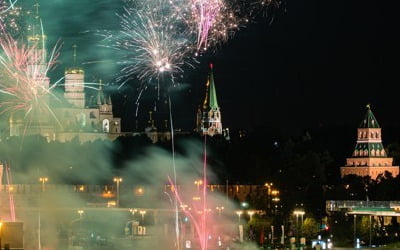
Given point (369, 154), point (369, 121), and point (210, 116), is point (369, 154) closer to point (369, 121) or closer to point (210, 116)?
point (369, 121)

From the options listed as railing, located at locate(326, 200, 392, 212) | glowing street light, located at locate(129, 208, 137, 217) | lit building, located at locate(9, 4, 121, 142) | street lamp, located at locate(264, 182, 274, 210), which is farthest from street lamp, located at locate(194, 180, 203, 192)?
lit building, located at locate(9, 4, 121, 142)

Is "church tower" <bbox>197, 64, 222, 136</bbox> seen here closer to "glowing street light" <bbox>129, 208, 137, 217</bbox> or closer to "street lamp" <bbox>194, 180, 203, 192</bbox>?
"street lamp" <bbox>194, 180, 203, 192</bbox>

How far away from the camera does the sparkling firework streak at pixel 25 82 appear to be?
6141cm

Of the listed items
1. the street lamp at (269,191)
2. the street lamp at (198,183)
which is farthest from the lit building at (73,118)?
the street lamp at (269,191)

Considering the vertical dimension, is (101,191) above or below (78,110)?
below

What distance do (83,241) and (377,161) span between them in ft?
189

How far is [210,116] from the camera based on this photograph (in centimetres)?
14750

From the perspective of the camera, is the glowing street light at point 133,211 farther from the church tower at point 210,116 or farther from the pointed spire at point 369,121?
the church tower at point 210,116

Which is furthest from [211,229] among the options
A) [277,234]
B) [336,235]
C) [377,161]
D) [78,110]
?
[78,110]

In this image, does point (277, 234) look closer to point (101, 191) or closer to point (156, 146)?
point (101, 191)

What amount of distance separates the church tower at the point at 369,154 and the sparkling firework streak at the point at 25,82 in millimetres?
29465

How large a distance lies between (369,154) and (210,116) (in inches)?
1133

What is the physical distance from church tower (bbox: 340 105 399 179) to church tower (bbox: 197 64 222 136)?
25643mm

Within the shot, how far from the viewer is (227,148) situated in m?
117
